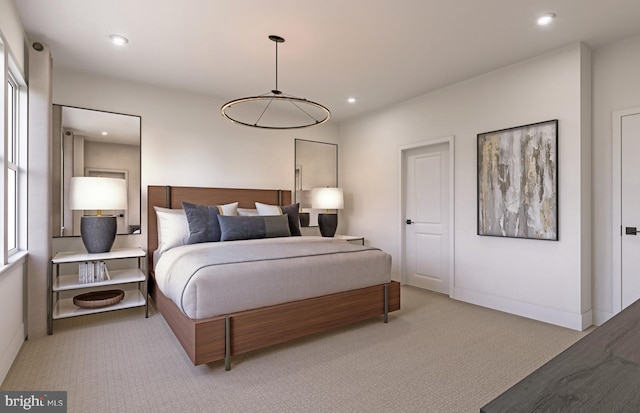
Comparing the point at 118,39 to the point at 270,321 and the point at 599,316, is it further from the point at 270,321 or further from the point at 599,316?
the point at 599,316

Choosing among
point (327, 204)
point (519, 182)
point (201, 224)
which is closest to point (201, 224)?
point (201, 224)

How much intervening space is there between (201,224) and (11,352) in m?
1.82

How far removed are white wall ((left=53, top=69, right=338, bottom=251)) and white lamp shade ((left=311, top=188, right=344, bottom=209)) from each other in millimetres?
440

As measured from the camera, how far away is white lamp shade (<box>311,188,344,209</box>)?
17.0 feet

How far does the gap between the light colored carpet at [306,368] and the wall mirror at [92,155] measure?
45.2 inches

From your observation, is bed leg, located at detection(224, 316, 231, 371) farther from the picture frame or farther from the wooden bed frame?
the picture frame

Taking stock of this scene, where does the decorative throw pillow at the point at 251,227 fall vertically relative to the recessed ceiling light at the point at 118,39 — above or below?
below

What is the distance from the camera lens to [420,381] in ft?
7.23

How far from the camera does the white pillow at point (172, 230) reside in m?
3.69

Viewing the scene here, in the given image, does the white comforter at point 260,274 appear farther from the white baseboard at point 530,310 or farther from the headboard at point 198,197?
the white baseboard at point 530,310

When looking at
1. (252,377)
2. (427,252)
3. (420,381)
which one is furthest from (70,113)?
(427,252)

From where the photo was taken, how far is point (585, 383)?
63 cm

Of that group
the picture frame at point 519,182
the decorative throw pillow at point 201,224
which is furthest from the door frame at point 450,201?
→ the decorative throw pillow at point 201,224

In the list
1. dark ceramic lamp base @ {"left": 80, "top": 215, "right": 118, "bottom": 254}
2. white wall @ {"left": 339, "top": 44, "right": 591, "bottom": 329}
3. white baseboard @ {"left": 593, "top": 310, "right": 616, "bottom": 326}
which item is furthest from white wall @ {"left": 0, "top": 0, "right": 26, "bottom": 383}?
white baseboard @ {"left": 593, "top": 310, "right": 616, "bottom": 326}
